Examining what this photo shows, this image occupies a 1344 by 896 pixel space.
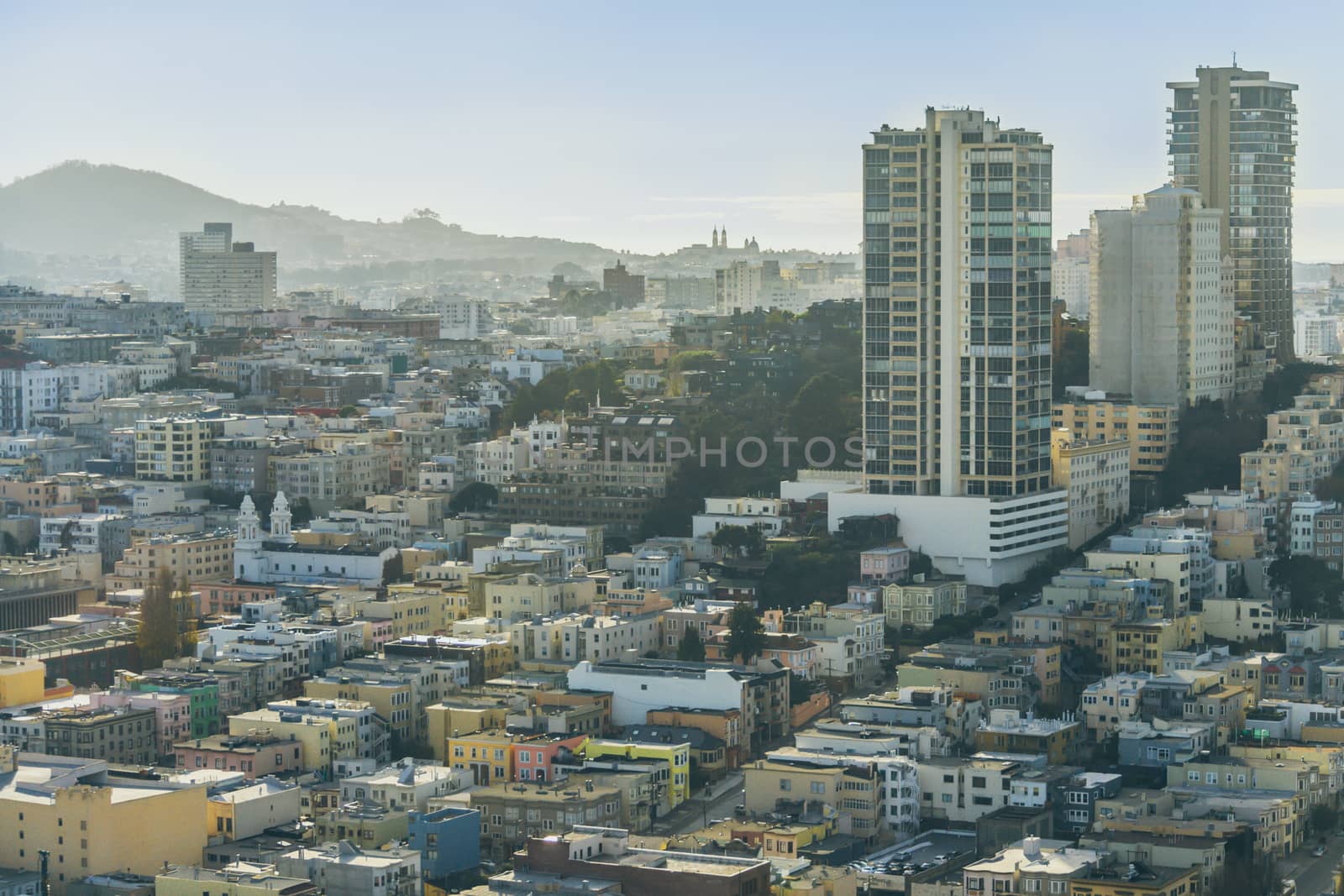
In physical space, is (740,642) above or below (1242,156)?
below

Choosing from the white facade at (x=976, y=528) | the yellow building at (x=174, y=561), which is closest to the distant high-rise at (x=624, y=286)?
the yellow building at (x=174, y=561)

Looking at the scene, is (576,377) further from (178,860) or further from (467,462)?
(178,860)

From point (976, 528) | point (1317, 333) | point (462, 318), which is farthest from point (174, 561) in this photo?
point (462, 318)

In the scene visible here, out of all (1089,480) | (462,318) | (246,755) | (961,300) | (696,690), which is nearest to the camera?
(246,755)

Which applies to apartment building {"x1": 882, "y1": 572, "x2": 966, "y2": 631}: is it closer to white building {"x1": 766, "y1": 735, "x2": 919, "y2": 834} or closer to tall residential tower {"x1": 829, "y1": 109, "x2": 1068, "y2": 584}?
tall residential tower {"x1": 829, "y1": 109, "x2": 1068, "y2": 584}

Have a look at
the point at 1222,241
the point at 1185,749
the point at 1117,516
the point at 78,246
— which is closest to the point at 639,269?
the point at 78,246

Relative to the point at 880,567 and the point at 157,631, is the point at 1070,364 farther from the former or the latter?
the point at 157,631

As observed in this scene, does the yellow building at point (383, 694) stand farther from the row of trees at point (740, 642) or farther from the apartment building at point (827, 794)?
the apartment building at point (827, 794)
